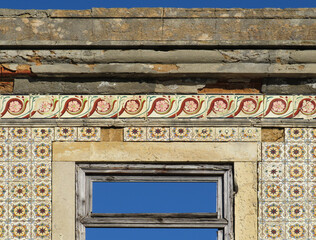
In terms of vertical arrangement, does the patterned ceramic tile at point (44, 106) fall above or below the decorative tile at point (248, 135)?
above

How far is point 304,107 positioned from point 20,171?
200 cm

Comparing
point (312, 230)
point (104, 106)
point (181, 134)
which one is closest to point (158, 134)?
point (181, 134)

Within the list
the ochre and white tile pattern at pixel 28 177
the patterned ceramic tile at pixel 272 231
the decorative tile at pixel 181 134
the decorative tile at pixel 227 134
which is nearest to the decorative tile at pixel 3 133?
the ochre and white tile pattern at pixel 28 177

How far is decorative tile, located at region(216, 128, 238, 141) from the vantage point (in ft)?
19.0

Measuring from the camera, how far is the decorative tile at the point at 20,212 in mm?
5719

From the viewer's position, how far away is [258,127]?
19.0ft

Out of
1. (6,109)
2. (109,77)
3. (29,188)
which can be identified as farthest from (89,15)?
(29,188)

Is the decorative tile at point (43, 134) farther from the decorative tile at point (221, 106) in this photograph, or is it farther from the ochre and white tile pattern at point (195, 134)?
the decorative tile at point (221, 106)

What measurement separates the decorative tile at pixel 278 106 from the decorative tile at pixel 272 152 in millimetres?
208

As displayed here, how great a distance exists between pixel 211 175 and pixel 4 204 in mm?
1417

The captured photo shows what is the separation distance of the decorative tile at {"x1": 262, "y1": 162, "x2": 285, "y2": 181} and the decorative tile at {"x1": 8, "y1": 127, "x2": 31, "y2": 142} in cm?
162

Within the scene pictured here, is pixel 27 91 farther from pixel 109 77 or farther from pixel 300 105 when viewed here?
pixel 300 105

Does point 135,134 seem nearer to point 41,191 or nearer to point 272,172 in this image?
point 41,191

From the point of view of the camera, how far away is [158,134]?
5.80 meters
